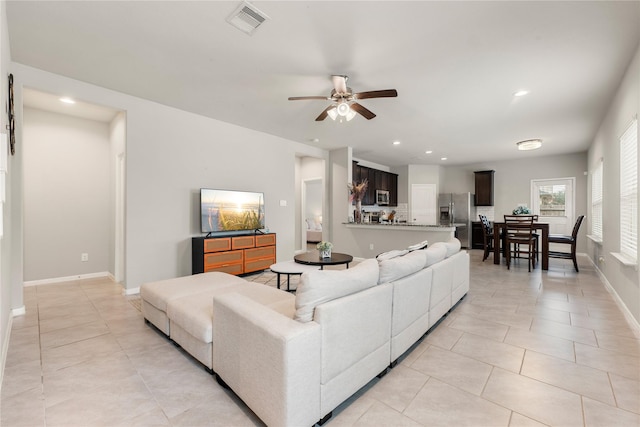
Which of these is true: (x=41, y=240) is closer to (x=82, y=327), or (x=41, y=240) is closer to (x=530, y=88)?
(x=82, y=327)

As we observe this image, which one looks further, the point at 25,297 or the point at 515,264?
the point at 515,264

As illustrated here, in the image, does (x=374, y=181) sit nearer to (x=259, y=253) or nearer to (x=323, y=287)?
(x=259, y=253)

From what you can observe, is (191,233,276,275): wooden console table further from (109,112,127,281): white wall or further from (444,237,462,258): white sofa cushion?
(444,237,462,258): white sofa cushion

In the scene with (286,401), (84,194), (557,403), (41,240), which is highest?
(84,194)

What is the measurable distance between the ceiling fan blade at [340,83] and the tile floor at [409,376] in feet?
8.51

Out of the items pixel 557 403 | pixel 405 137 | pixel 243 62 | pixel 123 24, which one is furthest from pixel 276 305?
pixel 405 137

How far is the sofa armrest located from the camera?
1.34 m

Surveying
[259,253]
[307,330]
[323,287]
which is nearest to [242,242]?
[259,253]

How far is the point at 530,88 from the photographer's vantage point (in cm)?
342

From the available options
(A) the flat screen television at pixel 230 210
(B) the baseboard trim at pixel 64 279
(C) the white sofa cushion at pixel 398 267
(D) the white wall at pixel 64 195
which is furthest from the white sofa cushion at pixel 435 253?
(D) the white wall at pixel 64 195

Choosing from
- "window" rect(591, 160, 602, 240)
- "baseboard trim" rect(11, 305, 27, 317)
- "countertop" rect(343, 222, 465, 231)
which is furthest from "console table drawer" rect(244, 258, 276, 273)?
"window" rect(591, 160, 602, 240)

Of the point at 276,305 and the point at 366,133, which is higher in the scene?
the point at 366,133

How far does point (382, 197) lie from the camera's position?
28.4 feet

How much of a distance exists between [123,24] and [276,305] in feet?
8.41
